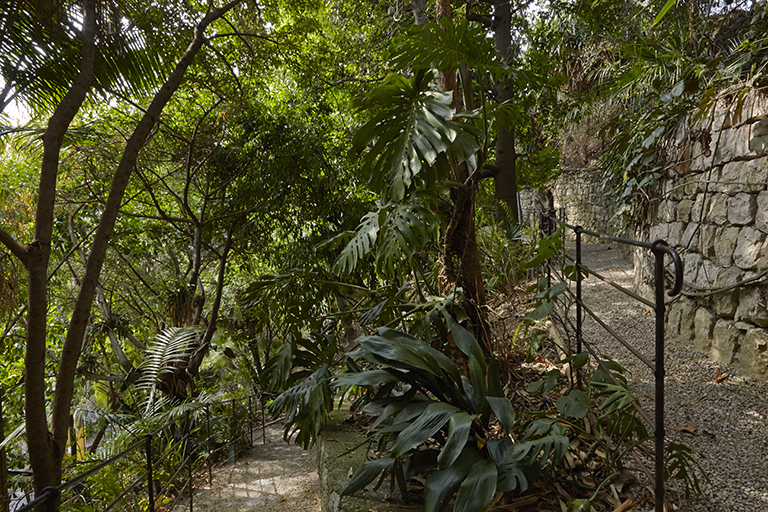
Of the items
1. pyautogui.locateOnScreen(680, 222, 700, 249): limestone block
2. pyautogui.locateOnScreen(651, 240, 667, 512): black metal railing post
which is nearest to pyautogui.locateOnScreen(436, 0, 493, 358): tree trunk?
pyautogui.locateOnScreen(651, 240, 667, 512): black metal railing post

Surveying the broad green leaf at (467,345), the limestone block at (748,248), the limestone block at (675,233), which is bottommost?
the broad green leaf at (467,345)

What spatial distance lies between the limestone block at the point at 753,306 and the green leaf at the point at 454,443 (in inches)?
76.0

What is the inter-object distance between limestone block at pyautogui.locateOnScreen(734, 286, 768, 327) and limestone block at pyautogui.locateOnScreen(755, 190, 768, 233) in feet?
1.05

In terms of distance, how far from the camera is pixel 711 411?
2.02 m

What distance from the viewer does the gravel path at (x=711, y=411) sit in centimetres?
150

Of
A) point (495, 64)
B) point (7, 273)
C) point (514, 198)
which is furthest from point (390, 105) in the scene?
point (514, 198)

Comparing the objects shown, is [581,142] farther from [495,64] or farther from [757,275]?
[495,64]

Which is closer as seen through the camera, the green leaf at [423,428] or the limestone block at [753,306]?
the green leaf at [423,428]

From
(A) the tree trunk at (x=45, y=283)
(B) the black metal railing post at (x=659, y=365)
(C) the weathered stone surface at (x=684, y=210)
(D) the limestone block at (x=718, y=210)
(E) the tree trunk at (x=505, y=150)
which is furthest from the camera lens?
(E) the tree trunk at (x=505, y=150)

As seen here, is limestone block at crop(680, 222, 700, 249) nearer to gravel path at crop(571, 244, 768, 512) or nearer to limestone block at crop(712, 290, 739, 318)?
limestone block at crop(712, 290, 739, 318)

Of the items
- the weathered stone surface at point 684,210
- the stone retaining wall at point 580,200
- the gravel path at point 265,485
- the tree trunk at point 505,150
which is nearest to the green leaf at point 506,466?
the gravel path at point 265,485

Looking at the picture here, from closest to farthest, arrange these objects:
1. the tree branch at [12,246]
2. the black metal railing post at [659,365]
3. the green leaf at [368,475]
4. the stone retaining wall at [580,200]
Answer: the black metal railing post at [659,365] → the green leaf at [368,475] → the tree branch at [12,246] → the stone retaining wall at [580,200]

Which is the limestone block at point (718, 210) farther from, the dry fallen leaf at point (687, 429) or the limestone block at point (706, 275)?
the dry fallen leaf at point (687, 429)

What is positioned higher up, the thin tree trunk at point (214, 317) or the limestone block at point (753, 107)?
the limestone block at point (753, 107)
